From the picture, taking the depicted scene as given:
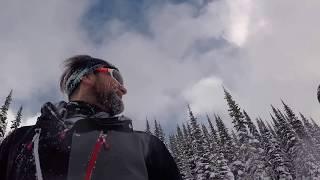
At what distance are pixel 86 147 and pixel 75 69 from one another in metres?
1.09

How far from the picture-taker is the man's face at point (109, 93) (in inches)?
115

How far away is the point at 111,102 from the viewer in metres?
2.95

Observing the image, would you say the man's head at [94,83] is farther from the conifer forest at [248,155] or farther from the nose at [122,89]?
the conifer forest at [248,155]

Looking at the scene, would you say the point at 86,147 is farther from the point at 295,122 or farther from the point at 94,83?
the point at 295,122

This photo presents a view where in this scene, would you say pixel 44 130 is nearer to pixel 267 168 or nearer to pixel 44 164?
pixel 44 164

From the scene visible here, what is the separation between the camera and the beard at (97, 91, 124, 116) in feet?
9.59

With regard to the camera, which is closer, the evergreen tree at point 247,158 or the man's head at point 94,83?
the man's head at point 94,83

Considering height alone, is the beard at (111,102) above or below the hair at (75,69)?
below

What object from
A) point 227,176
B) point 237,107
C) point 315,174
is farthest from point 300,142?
point 227,176

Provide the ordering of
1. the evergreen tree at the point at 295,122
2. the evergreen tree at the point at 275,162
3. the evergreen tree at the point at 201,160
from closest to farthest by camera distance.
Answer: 1. the evergreen tree at the point at 201,160
2. the evergreen tree at the point at 275,162
3. the evergreen tree at the point at 295,122

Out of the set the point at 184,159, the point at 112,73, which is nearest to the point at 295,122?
the point at 184,159

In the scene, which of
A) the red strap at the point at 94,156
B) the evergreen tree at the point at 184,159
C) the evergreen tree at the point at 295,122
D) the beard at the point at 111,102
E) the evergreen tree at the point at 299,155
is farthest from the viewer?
the evergreen tree at the point at 295,122

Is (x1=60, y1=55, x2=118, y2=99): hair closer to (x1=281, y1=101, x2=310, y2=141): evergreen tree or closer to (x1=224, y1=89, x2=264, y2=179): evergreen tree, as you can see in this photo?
(x1=224, y1=89, x2=264, y2=179): evergreen tree

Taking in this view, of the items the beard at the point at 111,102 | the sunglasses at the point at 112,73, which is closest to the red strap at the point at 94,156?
the beard at the point at 111,102
